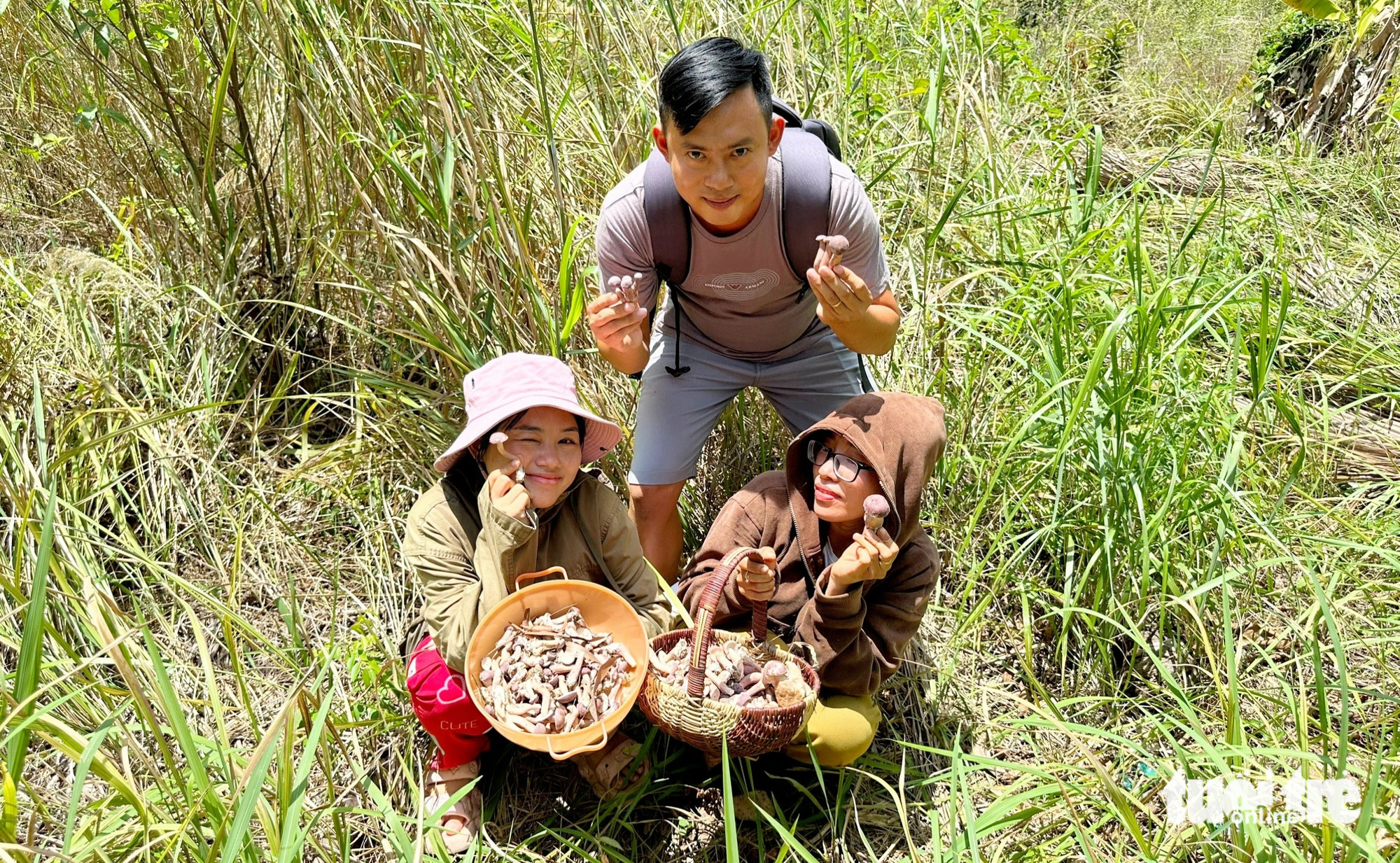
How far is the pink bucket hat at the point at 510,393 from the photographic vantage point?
205cm

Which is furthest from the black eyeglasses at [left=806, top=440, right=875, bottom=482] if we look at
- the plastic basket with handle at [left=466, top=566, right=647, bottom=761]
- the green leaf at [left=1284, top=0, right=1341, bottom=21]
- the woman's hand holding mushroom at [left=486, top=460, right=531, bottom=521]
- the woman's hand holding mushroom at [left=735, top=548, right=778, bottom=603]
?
the green leaf at [left=1284, top=0, right=1341, bottom=21]

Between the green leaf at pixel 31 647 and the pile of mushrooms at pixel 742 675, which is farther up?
the green leaf at pixel 31 647

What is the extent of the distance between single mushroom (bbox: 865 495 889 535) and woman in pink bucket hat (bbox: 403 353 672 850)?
55cm

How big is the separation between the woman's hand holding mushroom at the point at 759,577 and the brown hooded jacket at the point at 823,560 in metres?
0.11

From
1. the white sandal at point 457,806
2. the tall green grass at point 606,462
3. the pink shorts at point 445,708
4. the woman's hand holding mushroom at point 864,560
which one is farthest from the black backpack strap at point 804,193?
the white sandal at point 457,806

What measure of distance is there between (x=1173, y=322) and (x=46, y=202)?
12.8 feet

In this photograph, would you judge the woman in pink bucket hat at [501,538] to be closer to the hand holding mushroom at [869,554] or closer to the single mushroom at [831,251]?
the hand holding mushroom at [869,554]

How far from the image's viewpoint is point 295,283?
2924 millimetres

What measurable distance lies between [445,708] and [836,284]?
1184mm

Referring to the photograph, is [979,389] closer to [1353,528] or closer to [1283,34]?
[1353,528]

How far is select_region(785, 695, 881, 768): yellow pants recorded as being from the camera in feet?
6.72

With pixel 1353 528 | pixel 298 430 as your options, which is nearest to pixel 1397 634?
pixel 1353 528

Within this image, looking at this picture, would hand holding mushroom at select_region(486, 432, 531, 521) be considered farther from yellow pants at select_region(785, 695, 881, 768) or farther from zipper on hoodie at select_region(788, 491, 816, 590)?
yellow pants at select_region(785, 695, 881, 768)

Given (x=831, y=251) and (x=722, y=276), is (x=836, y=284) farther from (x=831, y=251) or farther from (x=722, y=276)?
(x=722, y=276)
